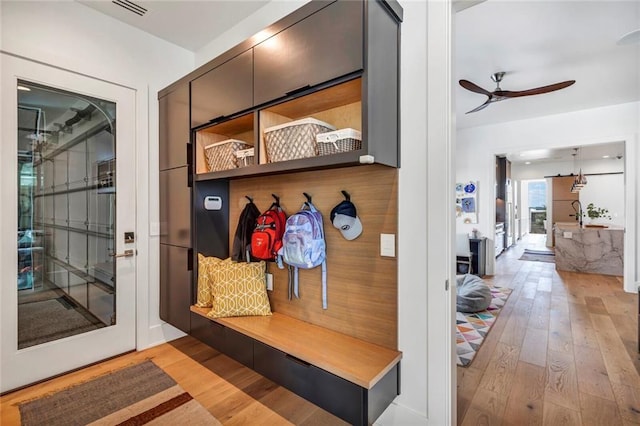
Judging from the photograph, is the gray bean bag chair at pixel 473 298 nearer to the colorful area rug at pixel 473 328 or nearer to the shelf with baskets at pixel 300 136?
the colorful area rug at pixel 473 328

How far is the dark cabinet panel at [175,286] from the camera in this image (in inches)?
98.0

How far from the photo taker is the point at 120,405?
75.6 inches

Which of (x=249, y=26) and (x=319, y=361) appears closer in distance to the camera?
(x=319, y=361)

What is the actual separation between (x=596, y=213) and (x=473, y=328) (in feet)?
20.4

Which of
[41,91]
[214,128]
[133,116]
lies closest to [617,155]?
[214,128]

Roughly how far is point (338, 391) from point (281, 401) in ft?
2.44

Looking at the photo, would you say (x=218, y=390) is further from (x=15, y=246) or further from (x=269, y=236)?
(x=15, y=246)

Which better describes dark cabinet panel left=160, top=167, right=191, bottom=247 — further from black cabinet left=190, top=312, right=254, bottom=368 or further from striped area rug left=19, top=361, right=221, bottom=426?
striped area rug left=19, top=361, right=221, bottom=426

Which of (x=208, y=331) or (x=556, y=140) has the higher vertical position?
(x=556, y=140)

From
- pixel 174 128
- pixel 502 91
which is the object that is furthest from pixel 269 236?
pixel 502 91

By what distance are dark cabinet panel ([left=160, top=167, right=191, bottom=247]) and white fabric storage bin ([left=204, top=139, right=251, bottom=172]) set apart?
1.04 ft

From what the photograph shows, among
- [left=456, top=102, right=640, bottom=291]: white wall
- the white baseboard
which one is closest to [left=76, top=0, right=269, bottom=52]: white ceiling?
the white baseboard

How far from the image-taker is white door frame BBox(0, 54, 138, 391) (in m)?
2.05

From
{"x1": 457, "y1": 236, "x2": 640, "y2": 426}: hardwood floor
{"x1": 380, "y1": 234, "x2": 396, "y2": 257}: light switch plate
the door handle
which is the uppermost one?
{"x1": 380, "y1": 234, "x2": 396, "y2": 257}: light switch plate
